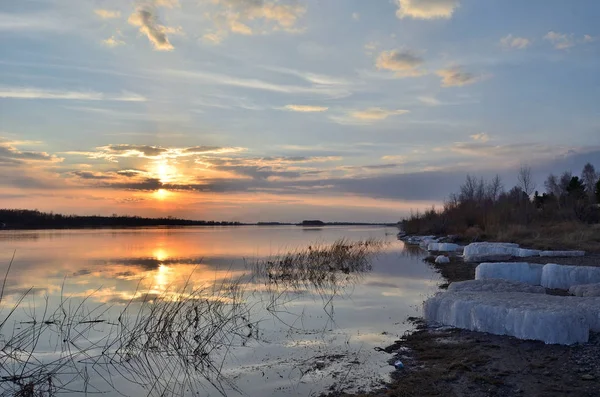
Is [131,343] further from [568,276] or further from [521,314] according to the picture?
[568,276]

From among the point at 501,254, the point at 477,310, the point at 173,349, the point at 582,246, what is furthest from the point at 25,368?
the point at 582,246

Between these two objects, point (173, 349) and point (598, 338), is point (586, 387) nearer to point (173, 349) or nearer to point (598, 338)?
point (598, 338)

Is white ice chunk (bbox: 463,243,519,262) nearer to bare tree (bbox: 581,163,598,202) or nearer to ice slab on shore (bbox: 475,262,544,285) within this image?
ice slab on shore (bbox: 475,262,544,285)

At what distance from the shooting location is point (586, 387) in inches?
240

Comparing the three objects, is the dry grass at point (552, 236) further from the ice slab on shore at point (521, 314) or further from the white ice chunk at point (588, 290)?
the ice slab on shore at point (521, 314)

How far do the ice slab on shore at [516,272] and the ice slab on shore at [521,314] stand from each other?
5553mm

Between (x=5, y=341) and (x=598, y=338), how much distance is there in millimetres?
11007

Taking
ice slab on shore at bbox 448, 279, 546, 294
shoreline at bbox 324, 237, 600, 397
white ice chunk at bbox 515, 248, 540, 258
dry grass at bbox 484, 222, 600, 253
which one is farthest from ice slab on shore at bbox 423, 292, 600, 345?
dry grass at bbox 484, 222, 600, 253

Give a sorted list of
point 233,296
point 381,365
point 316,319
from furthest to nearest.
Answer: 1. point 233,296
2. point 316,319
3. point 381,365

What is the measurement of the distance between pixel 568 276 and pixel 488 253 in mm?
10143

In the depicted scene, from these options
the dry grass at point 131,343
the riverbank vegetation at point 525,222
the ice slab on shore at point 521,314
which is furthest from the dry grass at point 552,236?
the dry grass at point 131,343

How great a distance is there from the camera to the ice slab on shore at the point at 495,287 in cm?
1155

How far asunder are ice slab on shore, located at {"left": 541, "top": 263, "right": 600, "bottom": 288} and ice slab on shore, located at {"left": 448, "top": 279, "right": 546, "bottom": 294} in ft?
9.24

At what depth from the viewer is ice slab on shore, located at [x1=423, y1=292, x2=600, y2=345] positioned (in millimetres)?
8055
